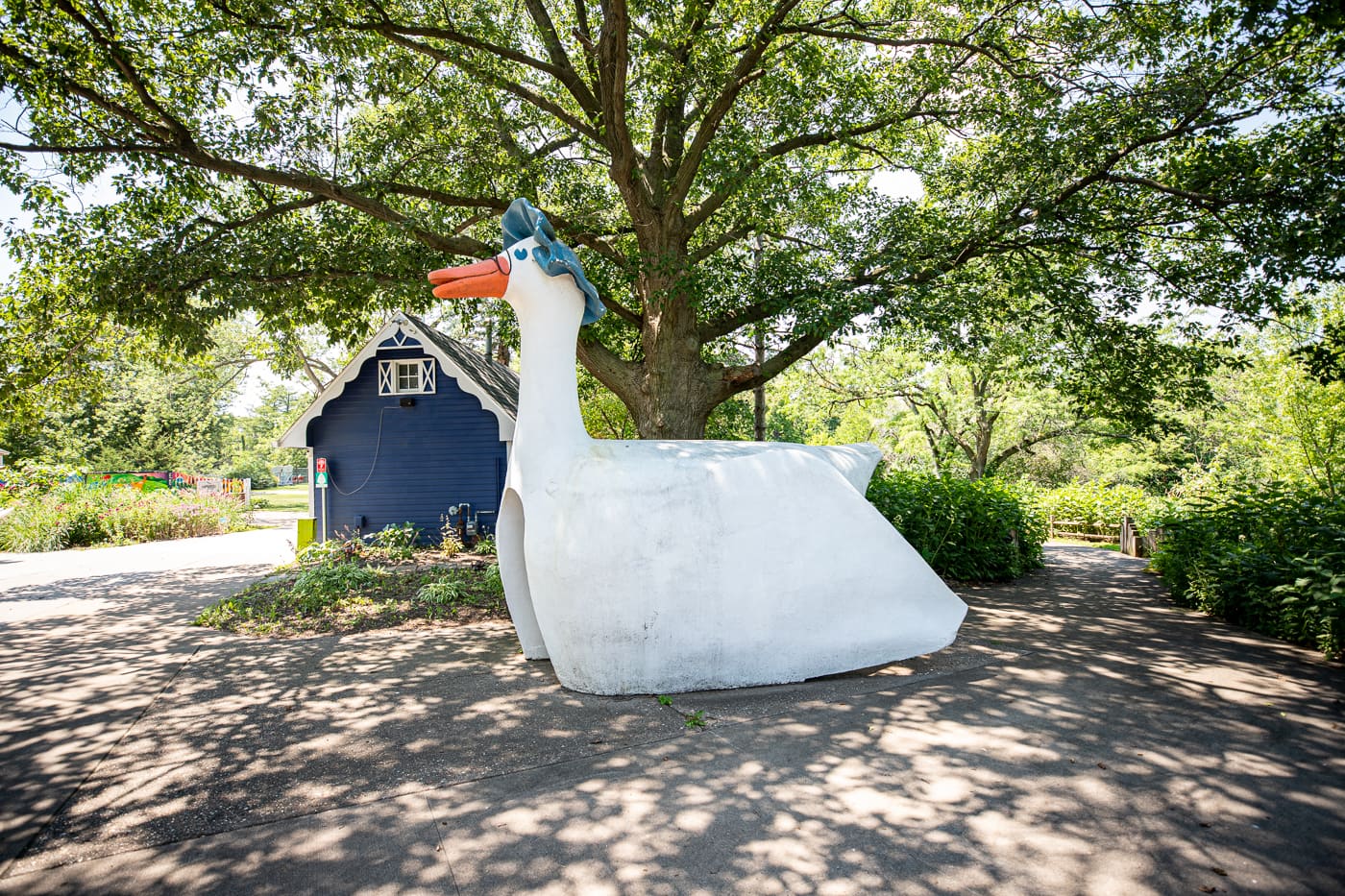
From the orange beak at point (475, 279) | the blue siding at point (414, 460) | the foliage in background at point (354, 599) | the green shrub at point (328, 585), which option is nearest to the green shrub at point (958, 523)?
the foliage in background at point (354, 599)

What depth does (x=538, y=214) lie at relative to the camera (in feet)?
17.8

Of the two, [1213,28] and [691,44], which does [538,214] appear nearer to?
[691,44]

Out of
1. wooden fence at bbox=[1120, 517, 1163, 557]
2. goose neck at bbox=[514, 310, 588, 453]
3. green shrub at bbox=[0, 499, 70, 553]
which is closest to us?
goose neck at bbox=[514, 310, 588, 453]

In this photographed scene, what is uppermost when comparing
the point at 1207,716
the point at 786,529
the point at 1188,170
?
the point at 1188,170

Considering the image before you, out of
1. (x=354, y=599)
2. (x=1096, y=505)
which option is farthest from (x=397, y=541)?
(x=1096, y=505)

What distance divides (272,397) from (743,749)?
59408 millimetres

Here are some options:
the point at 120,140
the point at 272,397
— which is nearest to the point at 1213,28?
the point at 120,140

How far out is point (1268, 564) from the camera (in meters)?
7.31

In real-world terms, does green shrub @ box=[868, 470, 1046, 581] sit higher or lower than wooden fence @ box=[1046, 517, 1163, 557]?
higher

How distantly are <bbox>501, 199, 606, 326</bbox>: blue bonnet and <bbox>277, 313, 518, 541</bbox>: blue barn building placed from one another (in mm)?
9187

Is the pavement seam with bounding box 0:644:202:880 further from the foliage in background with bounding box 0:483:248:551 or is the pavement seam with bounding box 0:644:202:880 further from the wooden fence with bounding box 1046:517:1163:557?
the wooden fence with bounding box 1046:517:1163:557

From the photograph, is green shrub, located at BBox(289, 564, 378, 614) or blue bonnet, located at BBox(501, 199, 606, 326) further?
green shrub, located at BBox(289, 564, 378, 614)

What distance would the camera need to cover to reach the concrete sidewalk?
2.97 meters

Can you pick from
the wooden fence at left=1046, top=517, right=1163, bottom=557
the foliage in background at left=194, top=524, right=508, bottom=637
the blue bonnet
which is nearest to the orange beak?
the blue bonnet
